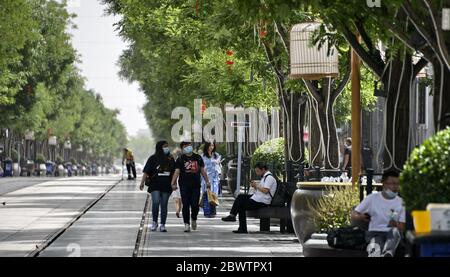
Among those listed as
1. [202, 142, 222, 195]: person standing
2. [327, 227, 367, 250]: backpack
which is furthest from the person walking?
[327, 227, 367, 250]: backpack

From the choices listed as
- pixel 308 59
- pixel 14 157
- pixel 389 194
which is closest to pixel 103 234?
pixel 308 59

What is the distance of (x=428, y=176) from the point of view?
1298 centimetres

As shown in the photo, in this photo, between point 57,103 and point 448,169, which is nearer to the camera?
point 448,169

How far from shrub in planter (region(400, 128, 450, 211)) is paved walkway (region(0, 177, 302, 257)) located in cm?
884

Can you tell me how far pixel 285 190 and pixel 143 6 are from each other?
50.3ft

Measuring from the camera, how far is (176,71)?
179ft

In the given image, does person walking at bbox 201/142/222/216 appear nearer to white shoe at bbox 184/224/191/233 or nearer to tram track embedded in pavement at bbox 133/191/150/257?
tram track embedded in pavement at bbox 133/191/150/257

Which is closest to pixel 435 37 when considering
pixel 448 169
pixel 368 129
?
pixel 448 169

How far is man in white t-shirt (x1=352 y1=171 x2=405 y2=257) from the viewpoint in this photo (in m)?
16.4

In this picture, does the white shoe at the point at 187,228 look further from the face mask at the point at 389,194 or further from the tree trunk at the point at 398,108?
the face mask at the point at 389,194

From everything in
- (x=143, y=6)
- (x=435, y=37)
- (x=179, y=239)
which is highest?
(x=143, y=6)

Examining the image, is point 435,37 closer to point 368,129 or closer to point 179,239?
point 179,239

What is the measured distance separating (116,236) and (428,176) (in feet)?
47.3

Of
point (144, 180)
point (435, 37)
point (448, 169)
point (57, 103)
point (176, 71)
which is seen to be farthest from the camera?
point (57, 103)
